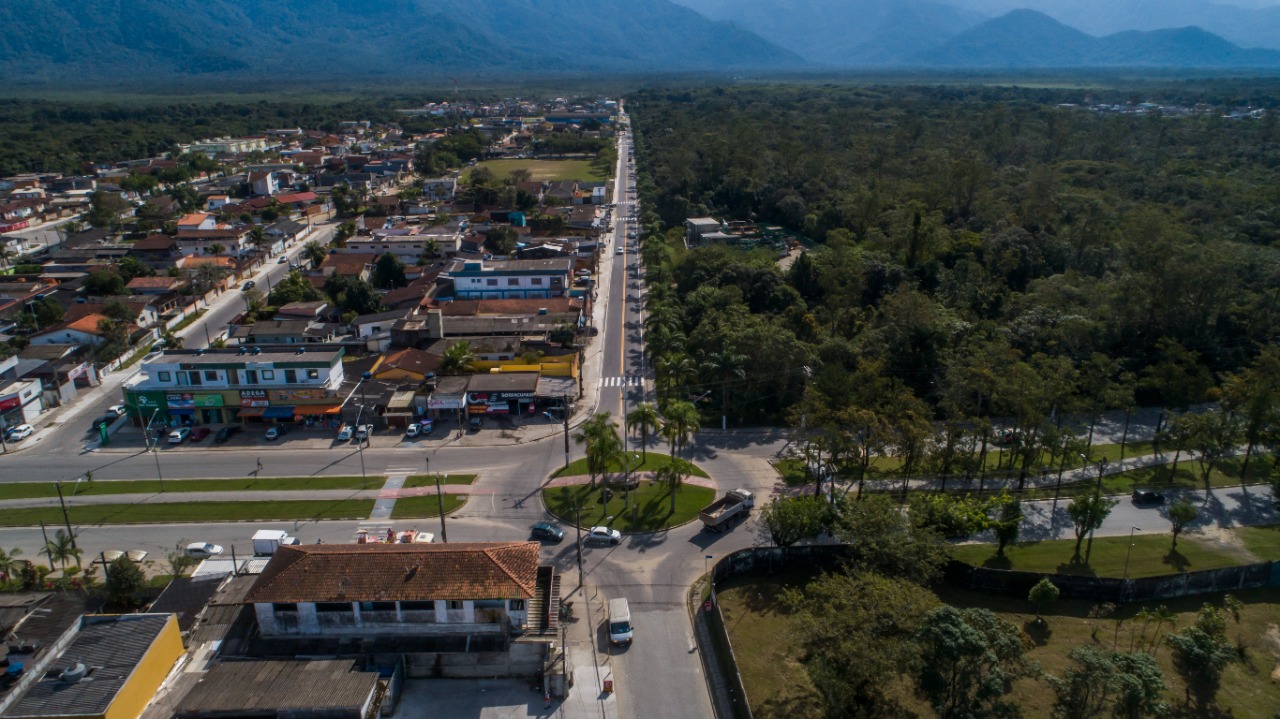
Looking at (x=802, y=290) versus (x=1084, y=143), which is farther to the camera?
(x=1084, y=143)

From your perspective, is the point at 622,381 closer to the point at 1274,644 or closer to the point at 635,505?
the point at 635,505

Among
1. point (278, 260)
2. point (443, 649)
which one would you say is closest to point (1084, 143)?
point (278, 260)

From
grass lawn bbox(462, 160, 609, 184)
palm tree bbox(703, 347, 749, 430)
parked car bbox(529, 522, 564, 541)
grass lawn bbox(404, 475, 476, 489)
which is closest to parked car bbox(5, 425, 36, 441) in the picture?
grass lawn bbox(404, 475, 476, 489)

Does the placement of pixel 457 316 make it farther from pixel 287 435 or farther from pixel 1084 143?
pixel 1084 143

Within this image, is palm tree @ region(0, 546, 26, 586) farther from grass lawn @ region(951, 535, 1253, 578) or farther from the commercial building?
grass lawn @ region(951, 535, 1253, 578)

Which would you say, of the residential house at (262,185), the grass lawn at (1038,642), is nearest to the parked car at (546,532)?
the grass lawn at (1038,642)

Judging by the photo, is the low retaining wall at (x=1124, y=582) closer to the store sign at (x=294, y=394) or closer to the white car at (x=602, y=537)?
the white car at (x=602, y=537)
